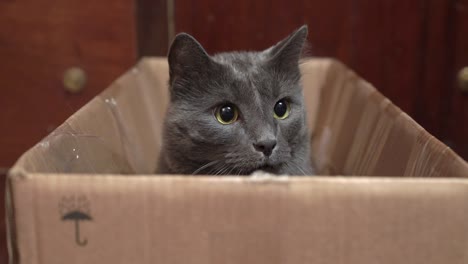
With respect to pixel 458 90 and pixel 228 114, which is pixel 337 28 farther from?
pixel 228 114

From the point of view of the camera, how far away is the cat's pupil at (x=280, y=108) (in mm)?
1095

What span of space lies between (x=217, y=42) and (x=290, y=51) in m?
0.84

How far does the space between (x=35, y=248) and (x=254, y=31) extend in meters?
1.31

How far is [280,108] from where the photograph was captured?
1102 mm

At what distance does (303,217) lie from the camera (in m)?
0.73

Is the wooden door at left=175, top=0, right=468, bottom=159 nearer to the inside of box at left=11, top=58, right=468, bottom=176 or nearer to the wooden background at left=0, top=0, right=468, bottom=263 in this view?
the wooden background at left=0, top=0, right=468, bottom=263

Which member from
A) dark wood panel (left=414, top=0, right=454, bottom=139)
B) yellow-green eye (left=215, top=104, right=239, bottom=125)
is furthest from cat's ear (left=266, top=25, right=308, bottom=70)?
dark wood panel (left=414, top=0, right=454, bottom=139)

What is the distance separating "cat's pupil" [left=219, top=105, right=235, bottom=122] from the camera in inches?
40.9

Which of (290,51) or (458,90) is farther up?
(290,51)

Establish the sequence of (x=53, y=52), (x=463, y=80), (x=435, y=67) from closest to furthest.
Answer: (x=463, y=80), (x=53, y=52), (x=435, y=67)

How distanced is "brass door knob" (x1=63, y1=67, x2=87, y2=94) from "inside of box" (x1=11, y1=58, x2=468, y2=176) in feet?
0.66

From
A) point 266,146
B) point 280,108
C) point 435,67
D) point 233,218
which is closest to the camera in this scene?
point 233,218

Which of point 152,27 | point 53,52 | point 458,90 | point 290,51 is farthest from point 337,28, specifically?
point 53,52

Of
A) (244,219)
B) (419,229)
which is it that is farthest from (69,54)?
(419,229)
